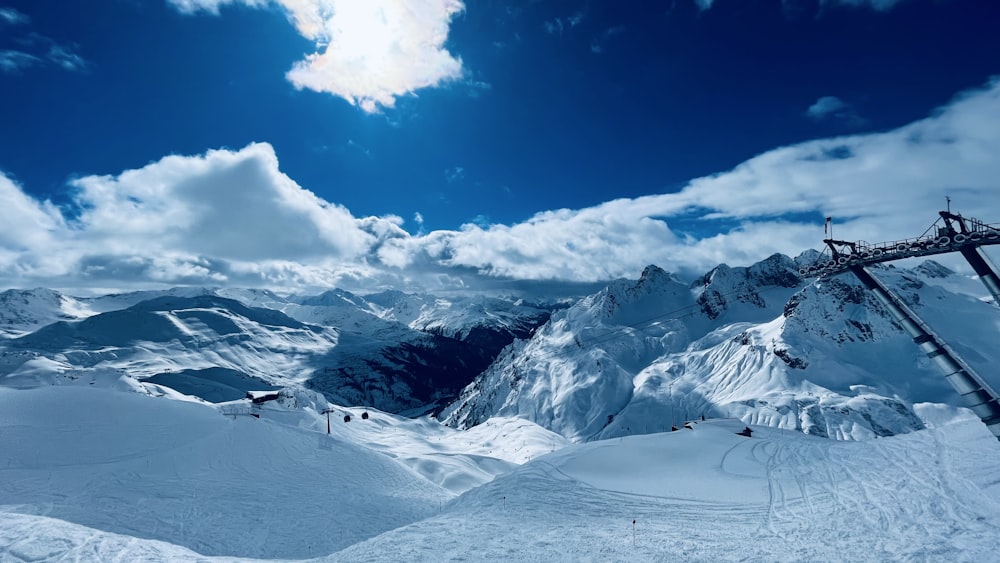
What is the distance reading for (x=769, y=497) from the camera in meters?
30.0

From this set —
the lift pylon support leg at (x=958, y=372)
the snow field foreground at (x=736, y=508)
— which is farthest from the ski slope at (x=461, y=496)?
the lift pylon support leg at (x=958, y=372)

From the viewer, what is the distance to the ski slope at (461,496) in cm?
2192

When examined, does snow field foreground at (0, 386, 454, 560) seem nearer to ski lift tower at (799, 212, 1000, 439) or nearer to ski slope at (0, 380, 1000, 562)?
ski slope at (0, 380, 1000, 562)

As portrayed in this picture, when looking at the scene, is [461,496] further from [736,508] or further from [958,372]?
[958,372]

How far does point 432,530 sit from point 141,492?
29.7 metres

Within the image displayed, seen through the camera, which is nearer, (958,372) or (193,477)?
(958,372)

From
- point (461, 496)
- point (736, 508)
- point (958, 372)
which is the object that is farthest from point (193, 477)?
point (958, 372)

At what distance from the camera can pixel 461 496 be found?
36438mm

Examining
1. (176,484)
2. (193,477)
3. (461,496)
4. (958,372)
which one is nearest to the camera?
(958,372)

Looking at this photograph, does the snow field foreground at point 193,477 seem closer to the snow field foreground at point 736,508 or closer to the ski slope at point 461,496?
the ski slope at point 461,496

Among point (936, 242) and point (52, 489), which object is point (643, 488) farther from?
point (52, 489)

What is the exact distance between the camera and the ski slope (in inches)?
863

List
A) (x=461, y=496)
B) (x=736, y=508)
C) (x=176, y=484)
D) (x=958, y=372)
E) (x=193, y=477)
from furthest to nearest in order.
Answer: (x=193, y=477), (x=176, y=484), (x=461, y=496), (x=736, y=508), (x=958, y=372)

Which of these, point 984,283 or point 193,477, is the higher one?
point 984,283
